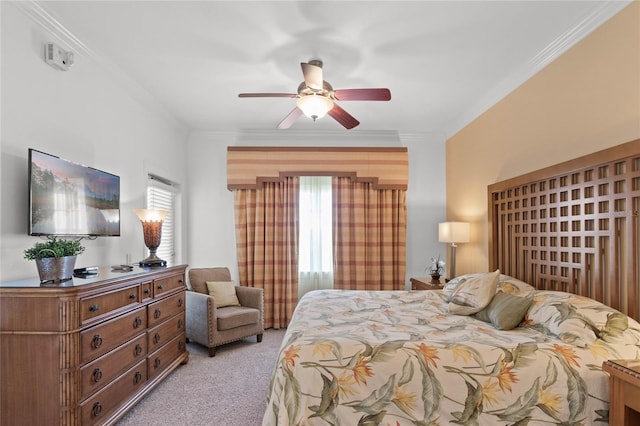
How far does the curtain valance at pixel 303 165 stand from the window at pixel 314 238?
0.23 meters

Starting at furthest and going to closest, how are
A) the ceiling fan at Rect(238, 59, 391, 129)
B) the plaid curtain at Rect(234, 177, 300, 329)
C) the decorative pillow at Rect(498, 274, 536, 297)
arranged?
the plaid curtain at Rect(234, 177, 300, 329)
the ceiling fan at Rect(238, 59, 391, 129)
the decorative pillow at Rect(498, 274, 536, 297)

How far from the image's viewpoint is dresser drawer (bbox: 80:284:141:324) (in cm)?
195

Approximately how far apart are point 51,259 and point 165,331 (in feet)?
4.39

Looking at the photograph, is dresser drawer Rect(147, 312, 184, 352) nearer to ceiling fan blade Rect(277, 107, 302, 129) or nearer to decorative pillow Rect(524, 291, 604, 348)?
ceiling fan blade Rect(277, 107, 302, 129)

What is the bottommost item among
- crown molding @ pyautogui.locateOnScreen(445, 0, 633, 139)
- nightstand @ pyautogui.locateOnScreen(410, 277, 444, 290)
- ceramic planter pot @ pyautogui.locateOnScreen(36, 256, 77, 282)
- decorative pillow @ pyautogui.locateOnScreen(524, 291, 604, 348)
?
nightstand @ pyautogui.locateOnScreen(410, 277, 444, 290)

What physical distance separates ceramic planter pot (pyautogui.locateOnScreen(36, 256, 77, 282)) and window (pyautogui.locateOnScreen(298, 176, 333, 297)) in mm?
3243

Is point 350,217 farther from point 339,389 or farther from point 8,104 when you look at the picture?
point 8,104

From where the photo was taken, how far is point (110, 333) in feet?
7.20

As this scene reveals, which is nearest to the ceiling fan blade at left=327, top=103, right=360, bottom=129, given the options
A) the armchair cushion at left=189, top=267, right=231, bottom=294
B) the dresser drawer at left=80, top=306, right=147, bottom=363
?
the dresser drawer at left=80, top=306, right=147, bottom=363

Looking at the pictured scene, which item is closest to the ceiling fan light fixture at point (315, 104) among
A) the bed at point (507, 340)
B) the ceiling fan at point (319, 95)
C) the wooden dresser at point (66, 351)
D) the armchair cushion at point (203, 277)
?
the ceiling fan at point (319, 95)

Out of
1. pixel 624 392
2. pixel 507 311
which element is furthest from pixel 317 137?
pixel 624 392

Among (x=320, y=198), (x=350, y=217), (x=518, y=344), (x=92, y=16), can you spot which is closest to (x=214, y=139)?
(x=320, y=198)

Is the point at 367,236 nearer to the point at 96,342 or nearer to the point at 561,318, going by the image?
the point at 561,318

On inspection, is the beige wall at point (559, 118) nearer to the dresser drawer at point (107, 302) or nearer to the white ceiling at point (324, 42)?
the white ceiling at point (324, 42)
